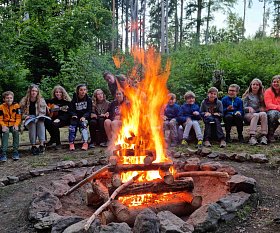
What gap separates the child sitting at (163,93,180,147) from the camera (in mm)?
7950

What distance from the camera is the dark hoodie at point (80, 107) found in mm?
8219

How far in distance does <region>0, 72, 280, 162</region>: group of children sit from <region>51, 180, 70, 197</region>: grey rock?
2.86 m

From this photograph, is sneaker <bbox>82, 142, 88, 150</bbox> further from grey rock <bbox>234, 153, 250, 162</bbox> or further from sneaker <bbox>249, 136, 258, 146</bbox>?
sneaker <bbox>249, 136, 258, 146</bbox>

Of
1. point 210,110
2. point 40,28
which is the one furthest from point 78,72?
point 210,110

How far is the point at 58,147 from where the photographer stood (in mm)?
8211

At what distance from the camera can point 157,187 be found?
13.7ft

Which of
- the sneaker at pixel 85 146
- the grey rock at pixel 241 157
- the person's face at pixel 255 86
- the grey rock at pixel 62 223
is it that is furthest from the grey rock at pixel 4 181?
the person's face at pixel 255 86

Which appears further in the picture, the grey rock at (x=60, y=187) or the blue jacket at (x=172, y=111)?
the blue jacket at (x=172, y=111)

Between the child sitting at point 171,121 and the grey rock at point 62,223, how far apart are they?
15.5 feet

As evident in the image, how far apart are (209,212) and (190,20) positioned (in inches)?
1426

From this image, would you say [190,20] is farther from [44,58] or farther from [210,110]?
[210,110]

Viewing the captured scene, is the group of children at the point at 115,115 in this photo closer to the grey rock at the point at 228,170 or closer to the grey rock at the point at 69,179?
the grey rock at the point at 228,170

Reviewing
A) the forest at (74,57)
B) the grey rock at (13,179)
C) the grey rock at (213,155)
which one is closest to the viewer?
the grey rock at (13,179)

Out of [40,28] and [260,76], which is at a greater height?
[40,28]
